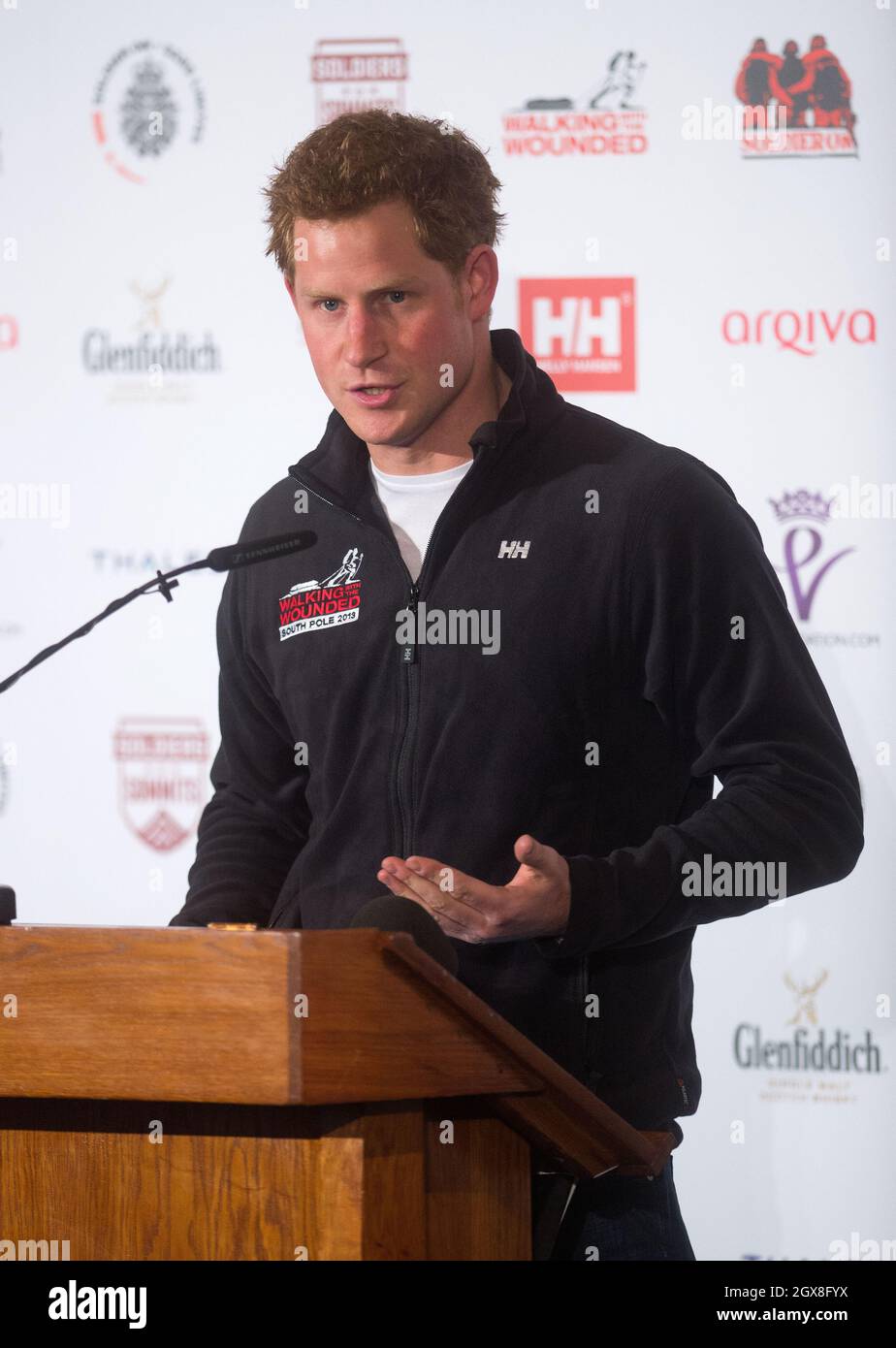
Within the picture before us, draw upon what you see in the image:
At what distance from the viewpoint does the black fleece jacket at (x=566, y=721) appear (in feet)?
5.73

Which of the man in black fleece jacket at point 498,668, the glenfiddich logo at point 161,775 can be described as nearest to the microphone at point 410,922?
the man in black fleece jacket at point 498,668

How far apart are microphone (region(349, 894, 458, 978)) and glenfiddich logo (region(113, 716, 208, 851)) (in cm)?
→ 166

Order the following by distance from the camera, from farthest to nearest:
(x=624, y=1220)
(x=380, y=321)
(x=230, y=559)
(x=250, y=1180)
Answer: (x=380, y=321) < (x=624, y=1220) < (x=230, y=559) < (x=250, y=1180)

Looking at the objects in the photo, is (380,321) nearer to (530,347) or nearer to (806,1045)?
(530,347)

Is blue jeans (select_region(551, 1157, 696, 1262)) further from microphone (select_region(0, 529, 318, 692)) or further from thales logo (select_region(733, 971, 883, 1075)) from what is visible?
thales logo (select_region(733, 971, 883, 1075))

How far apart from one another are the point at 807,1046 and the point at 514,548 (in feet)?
4.29

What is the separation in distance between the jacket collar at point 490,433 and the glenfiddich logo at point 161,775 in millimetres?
989

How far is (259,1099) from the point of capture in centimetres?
109

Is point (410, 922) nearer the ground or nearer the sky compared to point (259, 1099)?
nearer the sky

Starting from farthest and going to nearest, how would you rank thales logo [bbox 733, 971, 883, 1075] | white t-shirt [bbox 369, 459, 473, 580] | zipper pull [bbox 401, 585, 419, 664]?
thales logo [bbox 733, 971, 883, 1075] → white t-shirt [bbox 369, 459, 473, 580] → zipper pull [bbox 401, 585, 419, 664]

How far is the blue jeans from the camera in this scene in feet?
5.38
